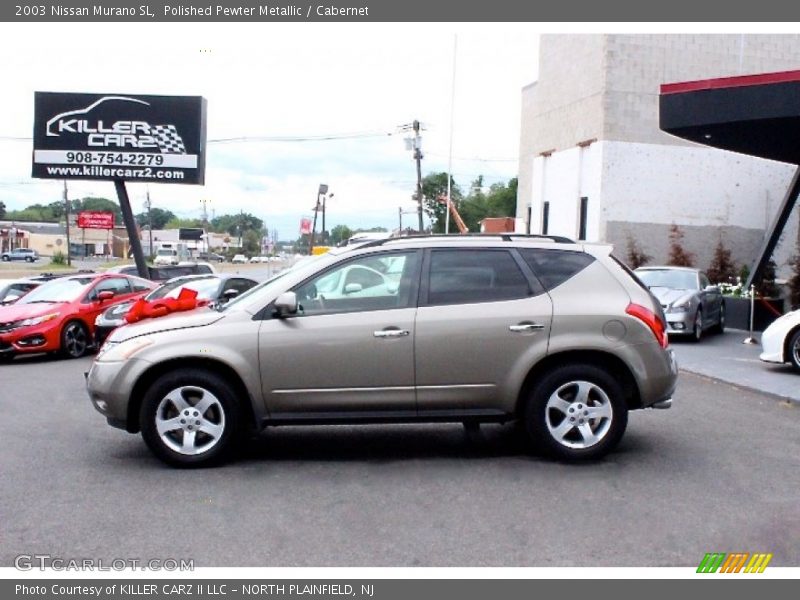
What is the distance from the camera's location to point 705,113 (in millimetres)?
15008

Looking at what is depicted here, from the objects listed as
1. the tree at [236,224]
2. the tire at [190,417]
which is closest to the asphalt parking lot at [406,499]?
the tire at [190,417]

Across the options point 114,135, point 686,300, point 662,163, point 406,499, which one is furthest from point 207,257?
point 406,499

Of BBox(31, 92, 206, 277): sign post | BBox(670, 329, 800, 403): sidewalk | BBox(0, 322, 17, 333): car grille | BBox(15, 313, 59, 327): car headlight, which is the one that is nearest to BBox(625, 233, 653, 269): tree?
BBox(670, 329, 800, 403): sidewalk

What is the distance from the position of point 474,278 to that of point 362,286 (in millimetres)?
919

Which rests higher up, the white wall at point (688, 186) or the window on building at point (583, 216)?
the white wall at point (688, 186)

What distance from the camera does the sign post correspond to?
998 inches

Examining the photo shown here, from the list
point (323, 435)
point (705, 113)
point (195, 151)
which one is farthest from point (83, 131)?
point (323, 435)

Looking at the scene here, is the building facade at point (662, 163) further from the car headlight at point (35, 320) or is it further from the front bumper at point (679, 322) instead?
the car headlight at point (35, 320)

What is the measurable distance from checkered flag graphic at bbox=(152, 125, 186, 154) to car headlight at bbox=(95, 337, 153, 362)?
777 inches

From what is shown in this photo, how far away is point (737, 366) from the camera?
13.6 meters

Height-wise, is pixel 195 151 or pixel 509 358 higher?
pixel 195 151

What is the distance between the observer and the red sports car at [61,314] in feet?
49.5

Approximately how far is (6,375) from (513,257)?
9490 mm

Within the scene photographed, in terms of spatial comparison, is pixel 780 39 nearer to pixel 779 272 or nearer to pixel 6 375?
pixel 779 272
